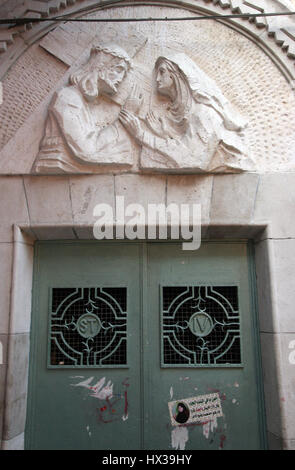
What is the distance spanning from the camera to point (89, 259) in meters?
3.83

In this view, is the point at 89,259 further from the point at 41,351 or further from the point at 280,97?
the point at 280,97

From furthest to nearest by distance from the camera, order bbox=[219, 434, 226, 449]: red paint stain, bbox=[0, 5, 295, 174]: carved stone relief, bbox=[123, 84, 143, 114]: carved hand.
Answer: bbox=[123, 84, 143, 114]: carved hand < bbox=[0, 5, 295, 174]: carved stone relief < bbox=[219, 434, 226, 449]: red paint stain

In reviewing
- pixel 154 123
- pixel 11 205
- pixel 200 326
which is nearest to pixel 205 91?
pixel 154 123

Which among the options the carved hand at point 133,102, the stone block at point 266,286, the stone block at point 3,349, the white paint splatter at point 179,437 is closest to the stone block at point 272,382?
the stone block at point 266,286

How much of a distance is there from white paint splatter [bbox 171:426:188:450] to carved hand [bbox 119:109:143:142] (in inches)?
107

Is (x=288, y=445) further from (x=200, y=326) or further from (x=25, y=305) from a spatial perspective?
(x=25, y=305)

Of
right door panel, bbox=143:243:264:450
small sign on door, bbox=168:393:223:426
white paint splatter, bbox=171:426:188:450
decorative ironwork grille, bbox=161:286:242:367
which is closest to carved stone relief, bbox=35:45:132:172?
right door panel, bbox=143:243:264:450

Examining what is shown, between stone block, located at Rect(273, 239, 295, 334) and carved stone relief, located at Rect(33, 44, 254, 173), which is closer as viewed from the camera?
stone block, located at Rect(273, 239, 295, 334)

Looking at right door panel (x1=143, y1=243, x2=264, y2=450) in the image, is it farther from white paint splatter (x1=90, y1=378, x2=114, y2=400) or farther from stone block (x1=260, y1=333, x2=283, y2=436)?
white paint splatter (x1=90, y1=378, x2=114, y2=400)

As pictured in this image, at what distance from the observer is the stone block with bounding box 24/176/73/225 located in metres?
3.58

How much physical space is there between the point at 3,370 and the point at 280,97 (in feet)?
12.0

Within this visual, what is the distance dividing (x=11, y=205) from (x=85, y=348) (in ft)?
5.01

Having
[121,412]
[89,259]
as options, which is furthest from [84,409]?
[89,259]

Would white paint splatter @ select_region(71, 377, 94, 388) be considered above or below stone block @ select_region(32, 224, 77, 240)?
below
